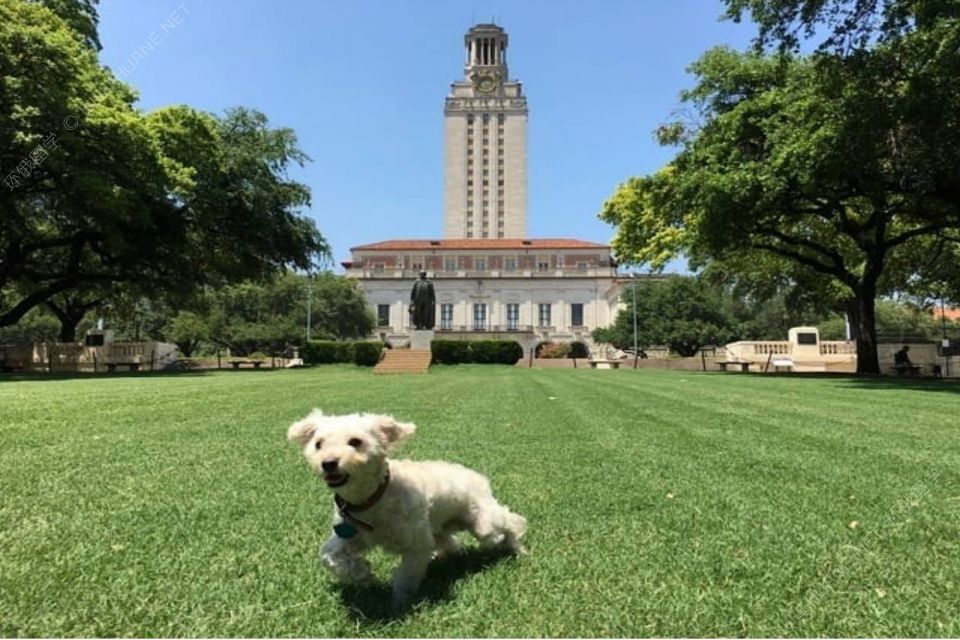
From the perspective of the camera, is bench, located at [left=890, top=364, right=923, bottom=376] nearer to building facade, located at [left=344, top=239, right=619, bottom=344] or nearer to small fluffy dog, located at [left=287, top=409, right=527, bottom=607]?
small fluffy dog, located at [left=287, top=409, right=527, bottom=607]

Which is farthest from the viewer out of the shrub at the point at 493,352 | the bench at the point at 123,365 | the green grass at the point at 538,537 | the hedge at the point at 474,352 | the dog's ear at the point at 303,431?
the shrub at the point at 493,352

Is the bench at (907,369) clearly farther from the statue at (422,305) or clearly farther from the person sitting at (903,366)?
the statue at (422,305)

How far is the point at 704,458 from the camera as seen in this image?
584 centimetres

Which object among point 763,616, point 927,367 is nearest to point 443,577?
point 763,616

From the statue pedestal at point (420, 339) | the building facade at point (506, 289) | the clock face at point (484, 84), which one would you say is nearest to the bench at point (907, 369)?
the statue pedestal at point (420, 339)

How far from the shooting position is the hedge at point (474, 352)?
3828 centimetres

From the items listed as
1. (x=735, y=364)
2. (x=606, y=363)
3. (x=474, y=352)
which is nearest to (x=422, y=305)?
(x=474, y=352)

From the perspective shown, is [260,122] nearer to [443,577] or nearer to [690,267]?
[690,267]

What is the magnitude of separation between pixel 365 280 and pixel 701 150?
77.7 meters

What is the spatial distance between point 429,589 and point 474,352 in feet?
121

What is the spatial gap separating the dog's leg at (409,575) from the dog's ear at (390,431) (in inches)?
17.3

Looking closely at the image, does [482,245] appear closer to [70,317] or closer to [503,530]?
[70,317]

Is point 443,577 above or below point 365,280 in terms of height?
below

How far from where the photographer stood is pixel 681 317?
2805 inches
